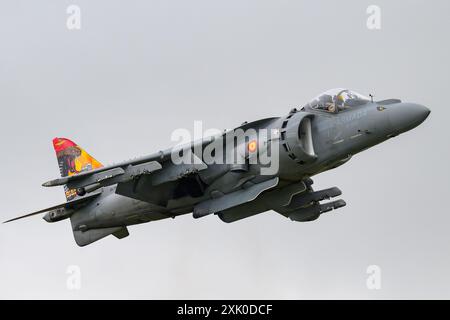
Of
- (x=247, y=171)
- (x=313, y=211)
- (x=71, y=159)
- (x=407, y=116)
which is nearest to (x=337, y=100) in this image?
(x=407, y=116)

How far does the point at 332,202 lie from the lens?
26828 millimetres

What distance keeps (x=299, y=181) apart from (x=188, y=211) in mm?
3110

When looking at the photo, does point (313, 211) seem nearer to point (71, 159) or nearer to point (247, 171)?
point (247, 171)

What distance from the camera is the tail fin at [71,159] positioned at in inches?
1163

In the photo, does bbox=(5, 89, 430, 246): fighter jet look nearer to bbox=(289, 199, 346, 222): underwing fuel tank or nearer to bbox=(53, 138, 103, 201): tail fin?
bbox=(289, 199, 346, 222): underwing fuel tank

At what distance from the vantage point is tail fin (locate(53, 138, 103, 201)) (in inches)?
1163

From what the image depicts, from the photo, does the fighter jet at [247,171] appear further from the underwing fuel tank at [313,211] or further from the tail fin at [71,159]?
the tail fin at [71,159]

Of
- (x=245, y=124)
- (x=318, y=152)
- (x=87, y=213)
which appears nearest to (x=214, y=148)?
(x=245, y=124)

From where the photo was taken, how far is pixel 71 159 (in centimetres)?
2973

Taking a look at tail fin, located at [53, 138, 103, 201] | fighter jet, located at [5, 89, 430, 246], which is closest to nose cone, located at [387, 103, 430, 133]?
fighter jet, located at [5, 89, 430, 246]

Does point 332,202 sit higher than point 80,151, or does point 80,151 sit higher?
point 80,151

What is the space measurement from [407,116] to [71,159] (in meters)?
10.8

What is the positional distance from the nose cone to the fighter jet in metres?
0.02

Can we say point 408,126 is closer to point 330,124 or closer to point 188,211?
point 330,124
